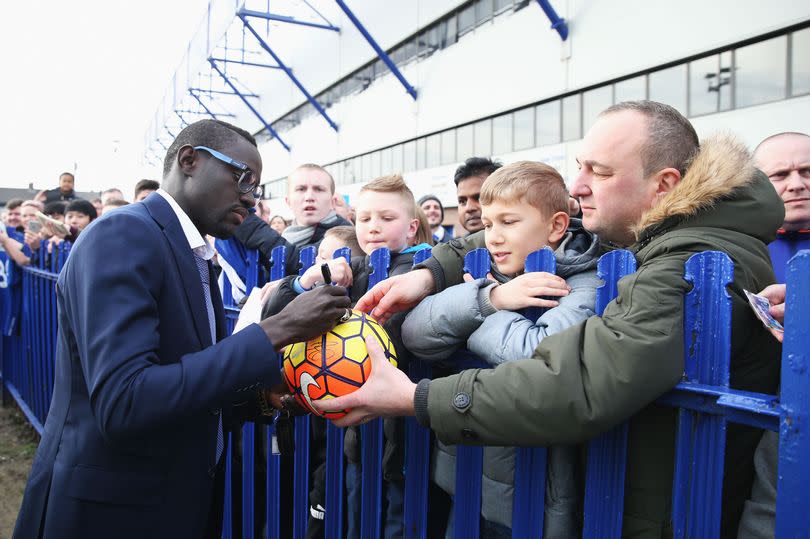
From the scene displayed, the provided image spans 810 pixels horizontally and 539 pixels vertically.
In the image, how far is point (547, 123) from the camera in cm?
1205

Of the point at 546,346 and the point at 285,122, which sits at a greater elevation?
the point at 285,122

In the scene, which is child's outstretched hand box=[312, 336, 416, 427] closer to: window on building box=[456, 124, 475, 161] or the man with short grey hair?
the man with short grey hair

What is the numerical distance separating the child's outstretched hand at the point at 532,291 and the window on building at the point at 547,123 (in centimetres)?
1104

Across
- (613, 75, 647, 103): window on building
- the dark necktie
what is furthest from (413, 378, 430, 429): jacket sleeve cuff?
(613, 75, 647, 103): window on building

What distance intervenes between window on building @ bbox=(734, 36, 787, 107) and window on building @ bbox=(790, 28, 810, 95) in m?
0.12

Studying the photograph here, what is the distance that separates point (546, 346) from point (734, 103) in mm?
9107

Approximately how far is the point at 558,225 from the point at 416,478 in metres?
1.05

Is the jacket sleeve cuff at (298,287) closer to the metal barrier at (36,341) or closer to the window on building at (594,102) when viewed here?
the metal barrier at (36,341)

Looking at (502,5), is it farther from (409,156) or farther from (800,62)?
(800,62)

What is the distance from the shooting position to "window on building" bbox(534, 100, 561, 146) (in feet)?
38.8

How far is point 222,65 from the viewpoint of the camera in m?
23.1

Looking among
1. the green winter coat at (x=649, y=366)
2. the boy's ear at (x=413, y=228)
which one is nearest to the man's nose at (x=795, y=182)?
the green winter coat at (x=649, y=366)

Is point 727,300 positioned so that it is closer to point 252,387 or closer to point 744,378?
point 744,378

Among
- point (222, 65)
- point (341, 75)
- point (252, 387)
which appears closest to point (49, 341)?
point (252, 387)
